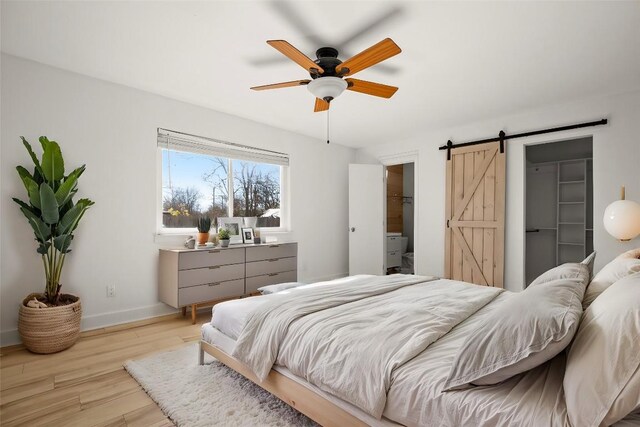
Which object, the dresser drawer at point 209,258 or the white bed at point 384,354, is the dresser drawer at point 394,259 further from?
the white bed at point 384,354

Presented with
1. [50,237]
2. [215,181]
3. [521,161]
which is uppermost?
[521,161]

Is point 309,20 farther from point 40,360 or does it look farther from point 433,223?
point 433,223

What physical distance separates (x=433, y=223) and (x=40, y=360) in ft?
15.5

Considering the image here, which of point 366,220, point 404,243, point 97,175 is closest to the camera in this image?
point 97,175

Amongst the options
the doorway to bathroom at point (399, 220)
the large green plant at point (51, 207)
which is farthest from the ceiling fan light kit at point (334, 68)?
the doorway to bathroom at point (399, 220)

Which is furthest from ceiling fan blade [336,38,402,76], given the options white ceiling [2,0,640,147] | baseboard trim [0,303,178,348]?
baseboard trim [0,303,178,348]

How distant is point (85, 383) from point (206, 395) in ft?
Answer: 2.96

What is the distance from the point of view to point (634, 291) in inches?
44.0

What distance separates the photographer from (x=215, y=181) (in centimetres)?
429

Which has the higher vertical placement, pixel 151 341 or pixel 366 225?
pixel 366 225

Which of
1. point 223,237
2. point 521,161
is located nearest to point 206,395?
point 223,237

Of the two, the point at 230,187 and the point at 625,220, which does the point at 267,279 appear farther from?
the point at 625,220

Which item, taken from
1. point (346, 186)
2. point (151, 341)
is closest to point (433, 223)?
point (346, 186)

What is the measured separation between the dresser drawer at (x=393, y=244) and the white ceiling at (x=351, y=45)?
3.03 m
